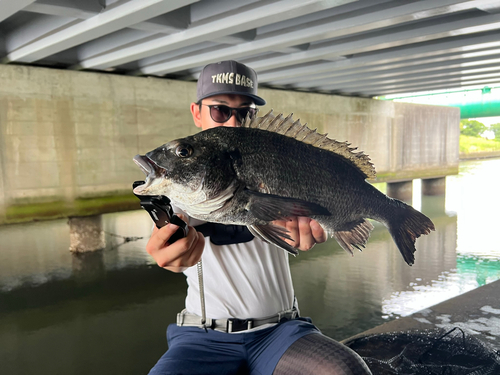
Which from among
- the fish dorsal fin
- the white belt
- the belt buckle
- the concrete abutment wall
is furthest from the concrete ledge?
the concrete abutment wall

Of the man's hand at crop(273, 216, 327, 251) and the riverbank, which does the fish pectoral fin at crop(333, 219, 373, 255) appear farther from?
the riverbank

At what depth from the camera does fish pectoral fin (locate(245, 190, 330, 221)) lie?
1186 mm

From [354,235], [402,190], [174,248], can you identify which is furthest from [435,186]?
[174,248]

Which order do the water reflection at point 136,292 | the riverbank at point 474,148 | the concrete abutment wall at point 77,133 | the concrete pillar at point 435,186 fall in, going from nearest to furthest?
1. the water reflection at point 136,292
2. the concrete abutment wall at point 77,133
3. the concrete pillar at point 435,186
4. the riverbank at point 474,148

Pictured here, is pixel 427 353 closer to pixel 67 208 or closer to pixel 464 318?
pixel 464 318

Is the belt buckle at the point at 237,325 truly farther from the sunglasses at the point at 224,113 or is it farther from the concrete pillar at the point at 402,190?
the concrete pillar at the point at 402,190

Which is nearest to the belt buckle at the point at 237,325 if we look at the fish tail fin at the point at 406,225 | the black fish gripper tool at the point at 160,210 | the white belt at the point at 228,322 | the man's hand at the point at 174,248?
the white belt at the point at 228,322

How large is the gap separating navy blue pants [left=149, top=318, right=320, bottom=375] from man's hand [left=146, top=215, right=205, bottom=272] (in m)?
0.51

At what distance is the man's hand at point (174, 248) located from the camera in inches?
55.7

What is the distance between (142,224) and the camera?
12914mm

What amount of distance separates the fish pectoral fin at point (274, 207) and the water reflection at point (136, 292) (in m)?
3.85

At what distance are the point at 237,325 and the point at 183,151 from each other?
1.08 m

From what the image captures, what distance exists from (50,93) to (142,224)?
225 inches

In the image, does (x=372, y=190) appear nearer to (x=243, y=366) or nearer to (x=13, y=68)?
(x=243, y=366)
